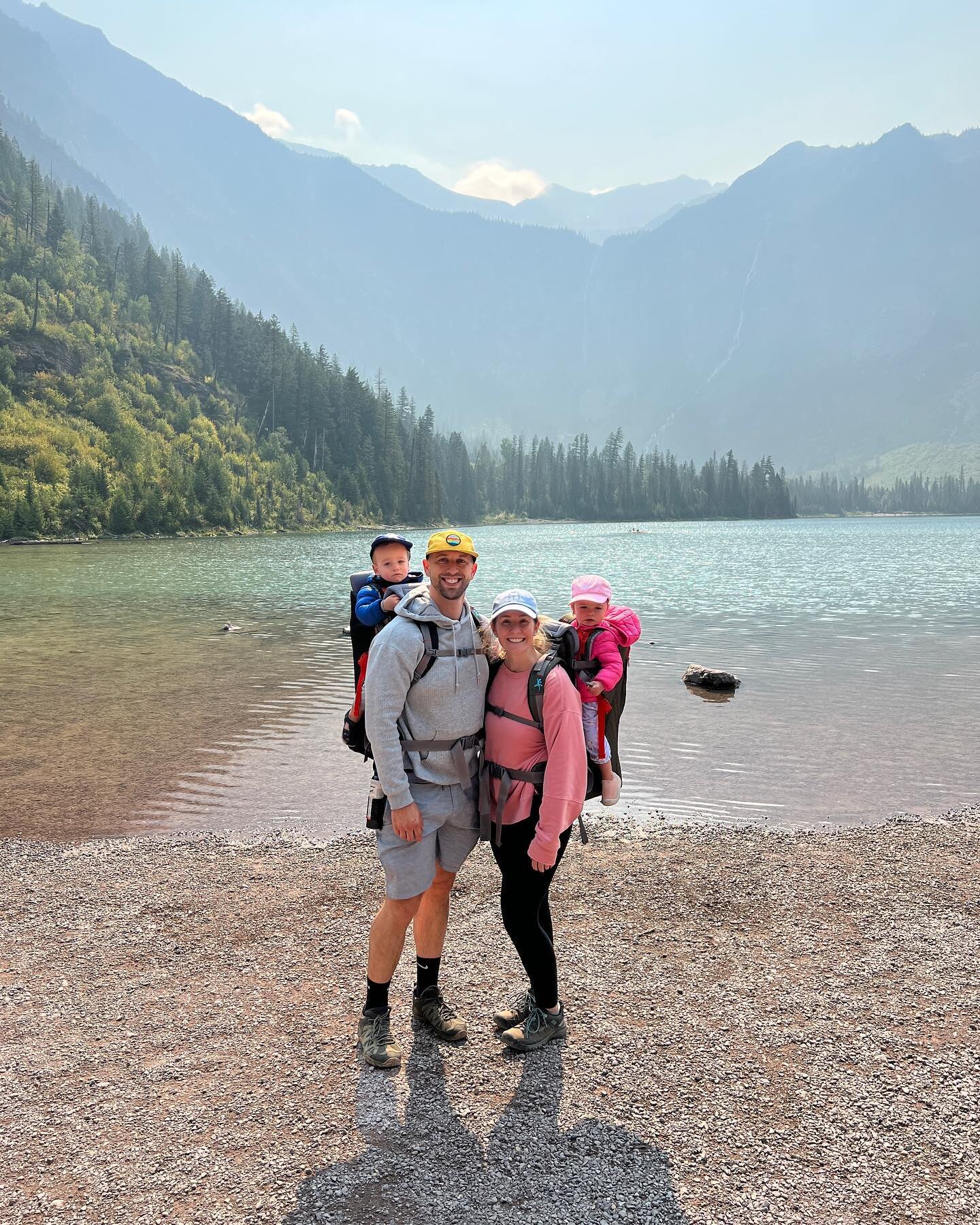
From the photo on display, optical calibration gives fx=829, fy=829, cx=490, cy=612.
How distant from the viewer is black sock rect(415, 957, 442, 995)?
5797 mm

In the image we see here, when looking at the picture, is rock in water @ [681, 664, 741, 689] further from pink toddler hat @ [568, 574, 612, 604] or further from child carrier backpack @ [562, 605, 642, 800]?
pink toddler hat @ [568, 574, 612, 604]

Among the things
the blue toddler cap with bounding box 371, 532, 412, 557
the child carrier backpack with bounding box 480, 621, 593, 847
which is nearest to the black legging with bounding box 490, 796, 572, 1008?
the child carrier backpack with bounding box 480, 621, 593, 847

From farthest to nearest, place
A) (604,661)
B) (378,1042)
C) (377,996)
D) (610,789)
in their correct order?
(604,661) < (610,789) < (377,996) < (378,1042)

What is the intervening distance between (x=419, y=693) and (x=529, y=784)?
92cm

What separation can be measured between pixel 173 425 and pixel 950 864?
527 feet

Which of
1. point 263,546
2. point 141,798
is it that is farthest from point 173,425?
point 141,798

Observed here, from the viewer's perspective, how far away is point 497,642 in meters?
5.29

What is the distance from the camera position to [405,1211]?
13.4ft

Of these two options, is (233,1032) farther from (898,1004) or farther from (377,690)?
(898,1004)

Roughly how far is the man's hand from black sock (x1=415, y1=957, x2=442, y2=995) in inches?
47.6

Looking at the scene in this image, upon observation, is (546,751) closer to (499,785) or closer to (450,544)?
(499,785)

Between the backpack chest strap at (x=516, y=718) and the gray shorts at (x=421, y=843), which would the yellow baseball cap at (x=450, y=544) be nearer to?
the backpack chest strap at (x=516, y=718)

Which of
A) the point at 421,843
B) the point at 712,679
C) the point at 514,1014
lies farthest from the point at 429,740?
the point at 712,679

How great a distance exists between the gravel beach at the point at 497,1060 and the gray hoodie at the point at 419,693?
75.0 inches
